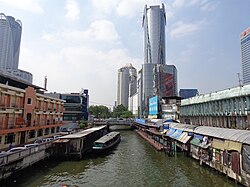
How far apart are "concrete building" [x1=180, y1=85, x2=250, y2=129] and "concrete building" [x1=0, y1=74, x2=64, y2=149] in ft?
124

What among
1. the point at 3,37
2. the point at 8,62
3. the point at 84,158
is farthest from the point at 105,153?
the point at 3,37

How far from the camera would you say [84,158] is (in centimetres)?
3547

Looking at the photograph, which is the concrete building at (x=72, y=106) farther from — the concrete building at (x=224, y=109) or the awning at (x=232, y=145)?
the awning at (x=232, y=145)

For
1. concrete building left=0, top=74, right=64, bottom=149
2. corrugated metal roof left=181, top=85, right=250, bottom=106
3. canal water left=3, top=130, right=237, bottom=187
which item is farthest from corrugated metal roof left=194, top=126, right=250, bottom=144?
concrete building left=0, top=74, right=64, bottom=149

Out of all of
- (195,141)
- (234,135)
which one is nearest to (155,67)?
(195,141)

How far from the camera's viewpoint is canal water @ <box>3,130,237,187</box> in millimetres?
22578

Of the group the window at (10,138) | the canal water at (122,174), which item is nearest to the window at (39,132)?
the window at (10,138)

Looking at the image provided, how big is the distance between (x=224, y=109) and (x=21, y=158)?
3471 cm

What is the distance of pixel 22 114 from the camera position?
38156 millimetres

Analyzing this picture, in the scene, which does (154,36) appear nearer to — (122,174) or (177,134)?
(177,134)

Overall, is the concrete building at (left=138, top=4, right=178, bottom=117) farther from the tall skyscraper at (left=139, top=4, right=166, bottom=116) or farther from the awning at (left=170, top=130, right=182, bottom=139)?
the awning at (left=170, top=130, right=182, bottom=139)

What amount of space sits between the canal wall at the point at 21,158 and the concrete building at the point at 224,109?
32.6 metres

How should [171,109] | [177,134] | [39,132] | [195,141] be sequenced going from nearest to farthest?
[195,141], [177,134], [39,132], [171,109]

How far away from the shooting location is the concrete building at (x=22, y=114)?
3253cm
